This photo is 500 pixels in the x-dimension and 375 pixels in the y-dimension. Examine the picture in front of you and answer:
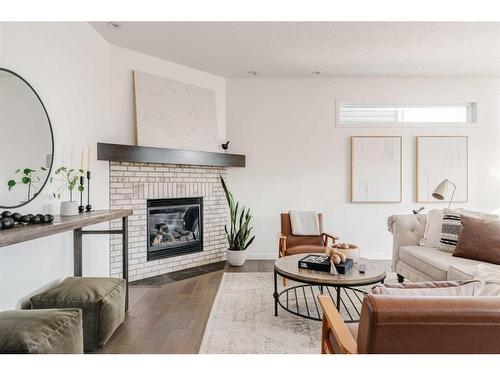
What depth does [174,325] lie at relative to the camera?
100 inches

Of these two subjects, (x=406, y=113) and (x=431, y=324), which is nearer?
(x=431, y=324)

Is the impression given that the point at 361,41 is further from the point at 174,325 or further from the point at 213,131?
the point at 174,325

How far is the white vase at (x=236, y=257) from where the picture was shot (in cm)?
436

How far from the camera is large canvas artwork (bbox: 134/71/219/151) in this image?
12.8ft

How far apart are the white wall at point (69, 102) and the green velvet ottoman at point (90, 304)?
25 centimetres

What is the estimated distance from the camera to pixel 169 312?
111 inches

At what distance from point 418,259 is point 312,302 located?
44.6 inches

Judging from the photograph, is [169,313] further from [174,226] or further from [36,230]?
[174,226]

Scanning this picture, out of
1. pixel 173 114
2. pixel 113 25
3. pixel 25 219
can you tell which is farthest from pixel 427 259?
pixel 113 25

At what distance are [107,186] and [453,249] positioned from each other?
376 cm

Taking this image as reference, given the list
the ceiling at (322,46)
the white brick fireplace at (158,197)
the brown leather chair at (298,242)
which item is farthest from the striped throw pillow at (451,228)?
the white brick fireplace at (158,197)

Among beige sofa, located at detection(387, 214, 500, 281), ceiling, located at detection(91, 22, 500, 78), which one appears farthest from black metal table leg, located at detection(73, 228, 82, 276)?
beige sofa, located at detection(387, 214, 500, 281)

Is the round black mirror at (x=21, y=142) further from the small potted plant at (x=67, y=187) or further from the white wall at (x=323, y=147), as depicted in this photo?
the white wall at (x=323, y=147)
